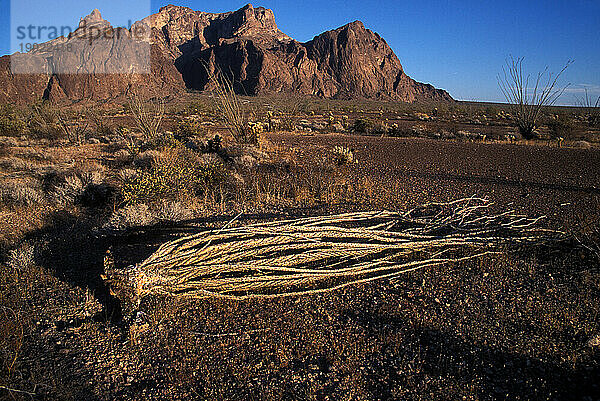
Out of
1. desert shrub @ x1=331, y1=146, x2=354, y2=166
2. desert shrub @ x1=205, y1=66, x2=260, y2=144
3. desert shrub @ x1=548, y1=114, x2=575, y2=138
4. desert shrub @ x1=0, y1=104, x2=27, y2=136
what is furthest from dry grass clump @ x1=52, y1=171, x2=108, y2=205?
desert shrub @ x1=548, y1=114, x2=575, y2=138

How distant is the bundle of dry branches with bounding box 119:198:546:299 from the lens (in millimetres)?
3047

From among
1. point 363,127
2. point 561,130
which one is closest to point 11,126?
point 363,127

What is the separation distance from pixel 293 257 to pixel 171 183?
347cm

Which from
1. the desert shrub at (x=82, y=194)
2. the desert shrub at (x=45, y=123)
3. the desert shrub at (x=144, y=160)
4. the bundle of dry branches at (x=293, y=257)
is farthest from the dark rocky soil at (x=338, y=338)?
the desert shrub at (x=45, y=123)

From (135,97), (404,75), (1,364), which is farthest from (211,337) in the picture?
(404,75)

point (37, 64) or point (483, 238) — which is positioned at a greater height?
point (37, 64)

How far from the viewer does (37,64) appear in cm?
7756

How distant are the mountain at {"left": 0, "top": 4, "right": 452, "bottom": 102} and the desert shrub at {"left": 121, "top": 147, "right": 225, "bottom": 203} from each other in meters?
63.6

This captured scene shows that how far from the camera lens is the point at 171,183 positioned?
19.2ft

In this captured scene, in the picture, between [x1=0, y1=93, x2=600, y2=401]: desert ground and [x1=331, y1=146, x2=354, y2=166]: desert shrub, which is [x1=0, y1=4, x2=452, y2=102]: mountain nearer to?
[x1=331, y1=146, x2=354, y2=166]: desert shrub

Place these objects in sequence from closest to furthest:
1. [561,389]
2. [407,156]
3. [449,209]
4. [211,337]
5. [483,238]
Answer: [561,389] → [211,337] → [483,238] → [449,209] → [407,156]

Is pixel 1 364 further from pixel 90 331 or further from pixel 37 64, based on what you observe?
pixel 37 64

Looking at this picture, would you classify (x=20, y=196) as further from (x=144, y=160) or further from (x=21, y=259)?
(x=144, y=160)

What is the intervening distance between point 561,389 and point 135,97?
1509cm
